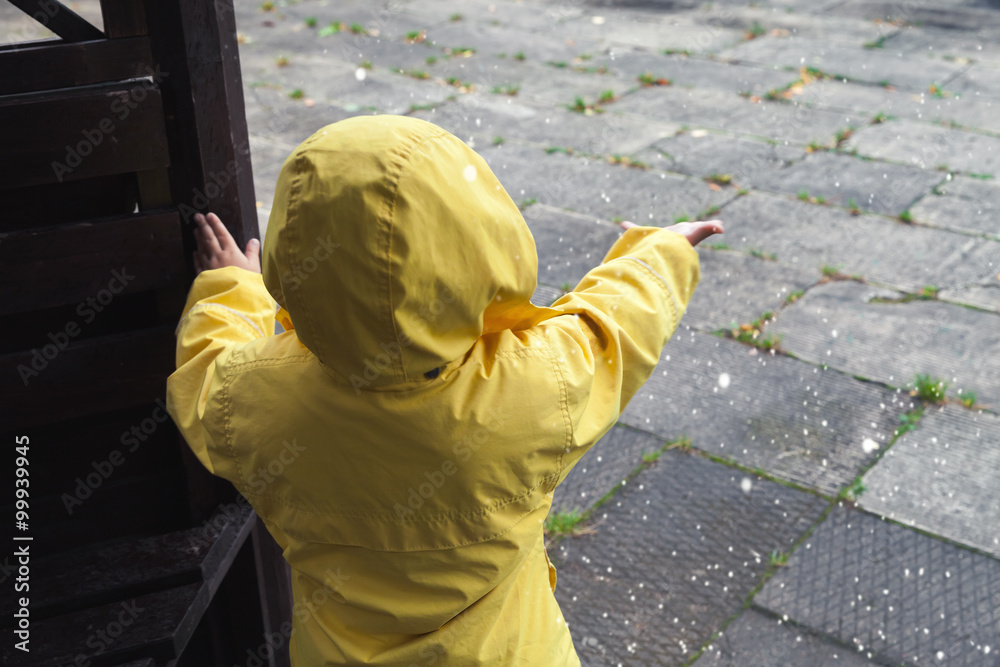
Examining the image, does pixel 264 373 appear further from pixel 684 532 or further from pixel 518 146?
pixel 518 146

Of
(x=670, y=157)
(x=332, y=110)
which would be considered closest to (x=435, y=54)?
(x=332, y=110)

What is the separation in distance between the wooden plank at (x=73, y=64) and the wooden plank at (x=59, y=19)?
3cm

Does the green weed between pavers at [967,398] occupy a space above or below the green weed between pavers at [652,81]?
below

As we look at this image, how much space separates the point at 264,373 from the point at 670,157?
4816 millimetres

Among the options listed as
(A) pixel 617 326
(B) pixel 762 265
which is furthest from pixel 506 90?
(A) pixel 617 326

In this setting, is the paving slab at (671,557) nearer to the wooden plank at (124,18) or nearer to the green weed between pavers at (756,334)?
the green weed between pavers at (756,334)

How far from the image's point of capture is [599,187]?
5.59m

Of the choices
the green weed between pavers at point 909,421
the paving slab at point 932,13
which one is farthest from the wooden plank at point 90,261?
the paving slab at point 932,13

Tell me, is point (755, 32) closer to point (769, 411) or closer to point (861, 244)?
point (861, 244)

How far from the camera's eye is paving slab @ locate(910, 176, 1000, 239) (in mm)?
4988

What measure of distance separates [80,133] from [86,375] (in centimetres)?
48

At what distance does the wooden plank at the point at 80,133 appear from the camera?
172 cm

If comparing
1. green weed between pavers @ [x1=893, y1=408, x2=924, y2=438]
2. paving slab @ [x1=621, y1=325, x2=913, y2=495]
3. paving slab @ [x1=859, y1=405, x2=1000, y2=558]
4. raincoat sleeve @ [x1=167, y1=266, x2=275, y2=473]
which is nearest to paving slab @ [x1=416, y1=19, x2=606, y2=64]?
paving slab @ [x1=621, y1=325, x2=913, y2=495]

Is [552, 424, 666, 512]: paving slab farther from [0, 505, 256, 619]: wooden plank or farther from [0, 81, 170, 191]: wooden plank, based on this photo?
[0, 81, 170, 191]: wooden plank
